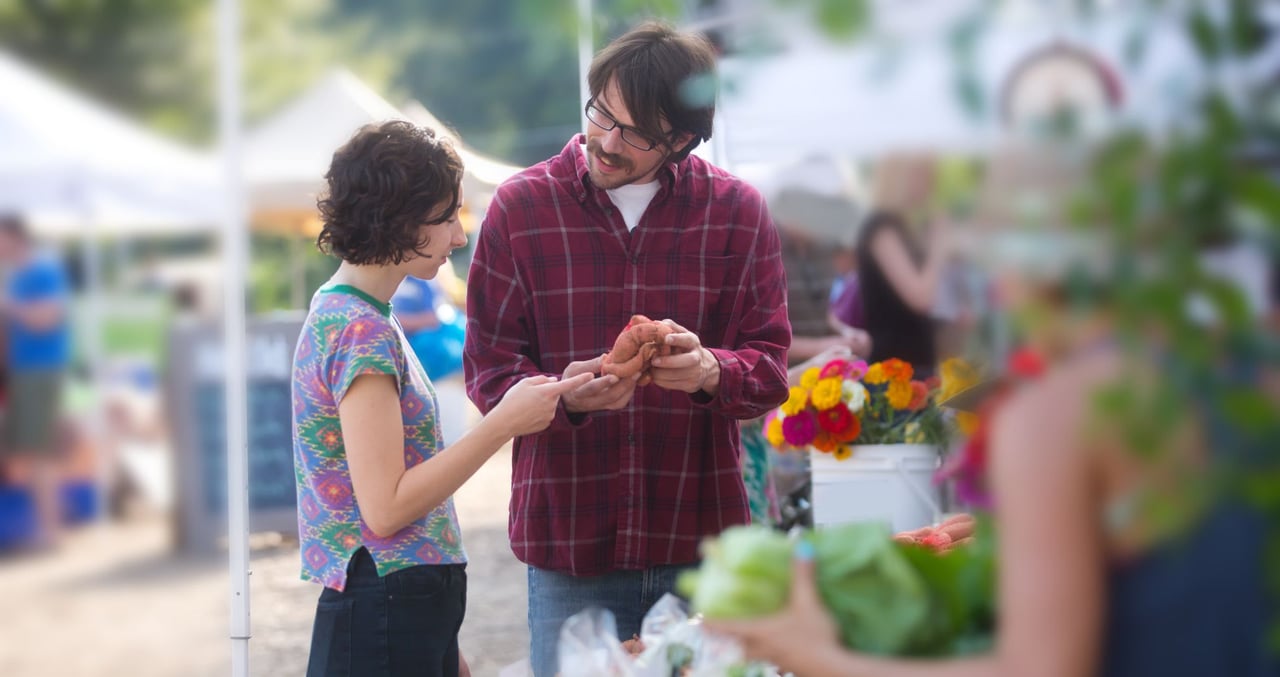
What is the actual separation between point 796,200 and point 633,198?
7.76ft

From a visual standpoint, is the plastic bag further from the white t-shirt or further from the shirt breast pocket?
the white t-shirt

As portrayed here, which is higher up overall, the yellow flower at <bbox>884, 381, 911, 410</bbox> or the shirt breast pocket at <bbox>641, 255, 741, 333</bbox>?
the shirt breast pocket at <bbox>641, 255, 741, 333</bbox>

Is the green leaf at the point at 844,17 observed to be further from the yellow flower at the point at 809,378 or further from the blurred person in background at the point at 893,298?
the yellow flower at the point at 809,378

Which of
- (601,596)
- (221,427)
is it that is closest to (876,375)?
(601,596)

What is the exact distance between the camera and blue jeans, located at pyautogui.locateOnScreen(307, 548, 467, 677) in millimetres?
2061

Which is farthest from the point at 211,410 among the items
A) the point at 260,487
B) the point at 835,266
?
the point at 835,266

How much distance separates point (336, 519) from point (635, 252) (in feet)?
2.27

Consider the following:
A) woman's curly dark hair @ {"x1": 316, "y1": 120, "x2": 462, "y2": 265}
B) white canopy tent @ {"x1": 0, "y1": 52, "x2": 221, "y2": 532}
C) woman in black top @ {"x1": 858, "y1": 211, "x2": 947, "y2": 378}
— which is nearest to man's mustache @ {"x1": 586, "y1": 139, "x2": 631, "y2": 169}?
woman's curly dark hair @ {"x1": 316, "y1": 120, "x2": 462, "y2": 265}

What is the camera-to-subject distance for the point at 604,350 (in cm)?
237

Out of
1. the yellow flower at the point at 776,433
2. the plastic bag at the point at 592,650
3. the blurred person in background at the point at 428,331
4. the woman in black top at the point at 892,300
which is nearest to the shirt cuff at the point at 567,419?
the plastic bag at the point at 592,650

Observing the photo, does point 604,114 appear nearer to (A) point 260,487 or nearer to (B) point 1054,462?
(B) point 1054,462

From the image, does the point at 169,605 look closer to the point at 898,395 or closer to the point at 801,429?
the point at 801,429

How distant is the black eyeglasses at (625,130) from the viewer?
2291 mm

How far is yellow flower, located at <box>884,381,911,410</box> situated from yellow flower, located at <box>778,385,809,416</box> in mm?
206
